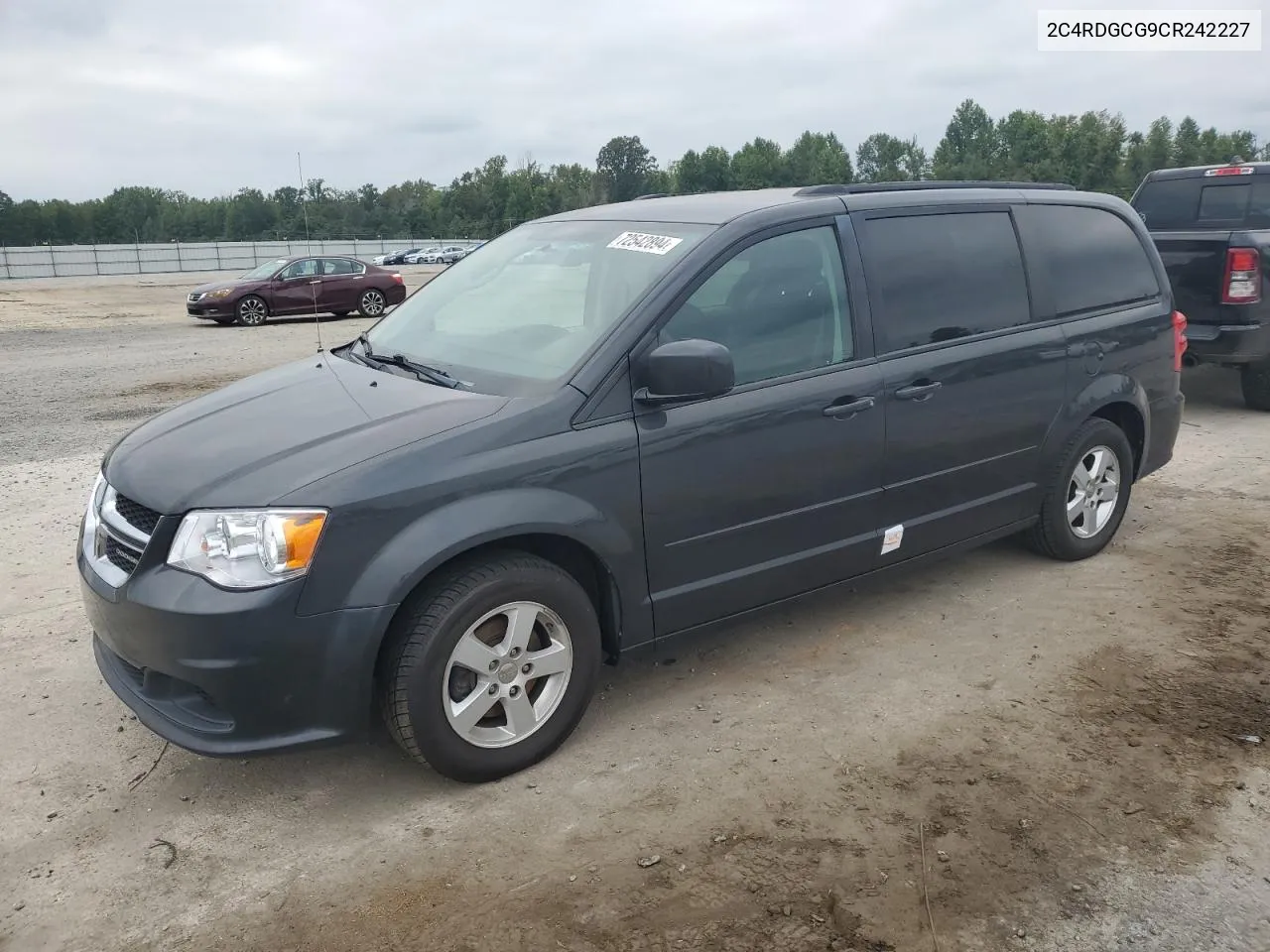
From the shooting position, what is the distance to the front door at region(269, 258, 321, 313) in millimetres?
19516

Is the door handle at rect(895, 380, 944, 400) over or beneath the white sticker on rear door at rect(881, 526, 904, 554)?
over

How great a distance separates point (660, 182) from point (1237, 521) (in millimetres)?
89569

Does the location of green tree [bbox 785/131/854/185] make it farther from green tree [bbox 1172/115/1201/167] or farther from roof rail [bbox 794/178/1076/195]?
roof rail [bbox 794/178/1076/195]

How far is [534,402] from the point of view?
3.34 metres

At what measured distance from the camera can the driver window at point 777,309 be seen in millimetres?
3695

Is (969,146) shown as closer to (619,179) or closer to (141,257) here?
(619,179)

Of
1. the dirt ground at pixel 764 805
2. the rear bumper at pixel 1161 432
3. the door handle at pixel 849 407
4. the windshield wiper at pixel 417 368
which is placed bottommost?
the dirt ground at pixel 764 805

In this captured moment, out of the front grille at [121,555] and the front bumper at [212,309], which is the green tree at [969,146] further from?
the front grille at [121,555]

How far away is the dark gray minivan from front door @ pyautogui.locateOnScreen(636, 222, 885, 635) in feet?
0.04

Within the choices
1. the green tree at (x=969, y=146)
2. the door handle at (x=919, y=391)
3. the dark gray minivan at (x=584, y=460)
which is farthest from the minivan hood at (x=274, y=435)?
the green tree at (x=969, y=146)

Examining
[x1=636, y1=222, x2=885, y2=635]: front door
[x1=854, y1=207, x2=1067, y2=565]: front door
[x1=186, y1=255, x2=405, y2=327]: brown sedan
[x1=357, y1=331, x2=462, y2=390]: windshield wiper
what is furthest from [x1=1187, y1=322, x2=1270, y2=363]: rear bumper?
[x1=186, y1=255, x2=405, y2=327]: brown sedan

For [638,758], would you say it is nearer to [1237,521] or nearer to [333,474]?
[333,474]

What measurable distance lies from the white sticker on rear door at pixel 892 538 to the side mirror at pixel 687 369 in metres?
1.22

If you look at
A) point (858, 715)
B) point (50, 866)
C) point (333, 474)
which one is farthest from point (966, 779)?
point (50, 866)
